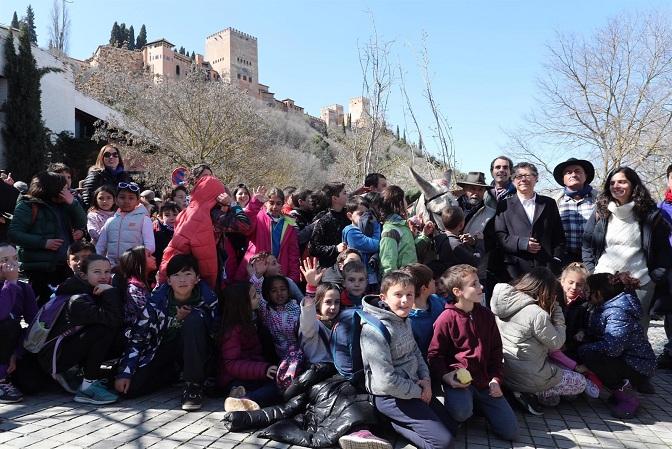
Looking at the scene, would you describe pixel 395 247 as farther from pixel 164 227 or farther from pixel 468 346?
pixel 164 227

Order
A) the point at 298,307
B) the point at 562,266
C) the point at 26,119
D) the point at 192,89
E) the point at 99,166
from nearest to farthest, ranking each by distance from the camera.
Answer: the point at 298,307 → the point at 562,266 → the point at 99,166 → the point at 26,119 → the point at 192,89

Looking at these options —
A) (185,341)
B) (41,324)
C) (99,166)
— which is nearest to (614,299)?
(185,341)

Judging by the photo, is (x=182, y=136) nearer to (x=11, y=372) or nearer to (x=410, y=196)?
(x=410, y=196)

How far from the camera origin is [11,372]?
4242 mm

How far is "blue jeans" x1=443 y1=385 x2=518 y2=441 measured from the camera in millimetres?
3506

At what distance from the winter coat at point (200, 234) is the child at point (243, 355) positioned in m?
0.37

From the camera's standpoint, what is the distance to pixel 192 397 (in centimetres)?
403

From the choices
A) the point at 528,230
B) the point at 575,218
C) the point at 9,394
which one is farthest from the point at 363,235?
the point at 9,394

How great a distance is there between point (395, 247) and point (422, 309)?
78cm

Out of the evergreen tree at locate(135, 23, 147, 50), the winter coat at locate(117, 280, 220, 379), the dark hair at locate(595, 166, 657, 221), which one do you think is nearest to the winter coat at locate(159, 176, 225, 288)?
the winter coat at locate(117, 280, 220, 379)

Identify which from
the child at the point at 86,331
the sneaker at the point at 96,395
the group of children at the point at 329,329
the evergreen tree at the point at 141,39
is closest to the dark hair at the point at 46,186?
the group of children at the point at 329,329

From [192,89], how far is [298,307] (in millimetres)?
19960

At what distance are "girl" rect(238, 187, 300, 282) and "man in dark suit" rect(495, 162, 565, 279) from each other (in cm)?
220

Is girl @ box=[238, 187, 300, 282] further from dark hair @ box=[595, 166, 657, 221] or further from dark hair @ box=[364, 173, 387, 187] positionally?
dark hair @ box=[595, 166, 657, 221]
